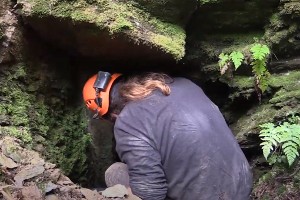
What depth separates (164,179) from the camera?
3.28 meters

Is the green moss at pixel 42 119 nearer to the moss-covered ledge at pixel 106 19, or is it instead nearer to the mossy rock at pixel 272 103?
the moss-covered ledge at pixel 106 19

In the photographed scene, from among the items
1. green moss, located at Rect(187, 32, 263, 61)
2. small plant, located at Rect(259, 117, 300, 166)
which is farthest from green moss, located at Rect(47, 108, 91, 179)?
small plant, located at Rect(259, 117, 300, 166)

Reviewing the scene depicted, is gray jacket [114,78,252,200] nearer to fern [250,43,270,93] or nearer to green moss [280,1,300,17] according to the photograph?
fern [250,43,270,93]

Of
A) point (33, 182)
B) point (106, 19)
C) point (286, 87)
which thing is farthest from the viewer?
point (286, 87)

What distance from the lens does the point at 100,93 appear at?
3.64 m

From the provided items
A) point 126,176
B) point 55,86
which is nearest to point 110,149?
point 55,86

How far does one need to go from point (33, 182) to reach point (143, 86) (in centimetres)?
125

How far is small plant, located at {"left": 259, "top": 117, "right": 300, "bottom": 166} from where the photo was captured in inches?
133

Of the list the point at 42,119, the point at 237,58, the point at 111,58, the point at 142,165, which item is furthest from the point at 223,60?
the point at 42,119

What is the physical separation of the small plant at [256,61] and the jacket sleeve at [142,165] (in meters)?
1.25

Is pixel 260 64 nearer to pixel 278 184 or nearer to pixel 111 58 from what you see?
pixel 278 184

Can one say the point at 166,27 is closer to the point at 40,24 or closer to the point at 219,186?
the point at 40,24

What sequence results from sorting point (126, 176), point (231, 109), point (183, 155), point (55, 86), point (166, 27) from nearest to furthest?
1. point (183, 155)
2. point (126, 176)
3. point (166, 27)
4. point (55, 86)
5. point (231, 109)

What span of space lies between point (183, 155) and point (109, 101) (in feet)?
2.84
